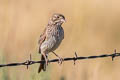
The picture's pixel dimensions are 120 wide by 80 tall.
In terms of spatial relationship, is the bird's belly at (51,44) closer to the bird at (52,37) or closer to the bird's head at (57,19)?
the bird at (52,37)

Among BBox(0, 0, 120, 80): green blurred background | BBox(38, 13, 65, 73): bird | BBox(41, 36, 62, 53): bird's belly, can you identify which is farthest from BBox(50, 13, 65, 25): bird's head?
BBox(0, 0, 120, 80): green blurred background

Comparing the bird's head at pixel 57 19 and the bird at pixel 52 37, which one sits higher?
the bird's head at pixel 57 19

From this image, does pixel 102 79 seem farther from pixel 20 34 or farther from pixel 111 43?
pixel 20 34

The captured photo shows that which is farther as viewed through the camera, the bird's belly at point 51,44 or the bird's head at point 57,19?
the bird's head at point 57,19

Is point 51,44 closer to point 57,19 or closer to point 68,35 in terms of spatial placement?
point 57,19

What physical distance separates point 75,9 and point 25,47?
9.85 feet

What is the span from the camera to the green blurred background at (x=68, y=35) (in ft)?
48.0

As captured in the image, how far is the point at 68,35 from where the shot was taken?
57.1 feet

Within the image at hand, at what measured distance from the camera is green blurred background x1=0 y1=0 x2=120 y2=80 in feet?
48.0

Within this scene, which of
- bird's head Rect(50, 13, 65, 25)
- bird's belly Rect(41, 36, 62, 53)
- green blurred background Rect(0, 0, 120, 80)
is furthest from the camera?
green blurred background Rect(0, 0, 120, 80)

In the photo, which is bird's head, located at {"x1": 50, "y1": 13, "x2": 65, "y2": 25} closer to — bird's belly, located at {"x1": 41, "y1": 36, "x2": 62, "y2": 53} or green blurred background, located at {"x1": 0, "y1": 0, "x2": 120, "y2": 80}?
bird's belly, located at {"x1": 41, "y1": 36, "x2": 62, "y2": 53}

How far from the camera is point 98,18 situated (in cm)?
1961

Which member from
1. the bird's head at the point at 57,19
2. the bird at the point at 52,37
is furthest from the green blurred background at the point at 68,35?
the bird's head at the point at 57,19

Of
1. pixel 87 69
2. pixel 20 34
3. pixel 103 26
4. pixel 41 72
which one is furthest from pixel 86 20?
pixel 41 72
